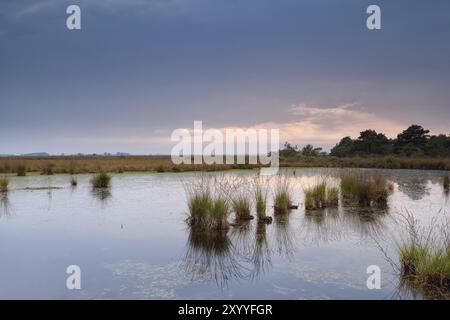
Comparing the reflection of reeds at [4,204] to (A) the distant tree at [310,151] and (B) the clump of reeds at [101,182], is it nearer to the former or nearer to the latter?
(B) the clump of reeds at [101,182]

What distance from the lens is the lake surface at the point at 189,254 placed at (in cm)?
476

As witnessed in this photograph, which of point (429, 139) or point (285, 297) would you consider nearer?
point (285, 297)

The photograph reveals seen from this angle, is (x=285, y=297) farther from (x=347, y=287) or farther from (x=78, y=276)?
(x=78, y=276)

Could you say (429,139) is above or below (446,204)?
above

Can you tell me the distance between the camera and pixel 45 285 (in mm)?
5012

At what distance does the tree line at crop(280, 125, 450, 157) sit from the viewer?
4181 centimetres

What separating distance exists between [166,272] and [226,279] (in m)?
0.85


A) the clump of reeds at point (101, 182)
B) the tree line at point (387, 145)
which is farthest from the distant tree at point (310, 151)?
the clump of reeds at point (101, 182)

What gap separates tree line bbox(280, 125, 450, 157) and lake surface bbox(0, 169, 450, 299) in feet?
111

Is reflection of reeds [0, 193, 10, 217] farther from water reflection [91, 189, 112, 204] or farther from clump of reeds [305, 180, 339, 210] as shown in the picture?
clump of reeds [305, 180, 339, 210]

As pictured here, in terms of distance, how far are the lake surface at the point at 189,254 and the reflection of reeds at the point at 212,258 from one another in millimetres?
14

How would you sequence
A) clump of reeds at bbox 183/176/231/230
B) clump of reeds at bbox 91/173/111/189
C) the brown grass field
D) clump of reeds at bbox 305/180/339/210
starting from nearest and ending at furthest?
clump of reeds at bbox 183/176/231/230 < clump of reeds at bbox 305/180/339/210 < clump of reeds at bbox 91/173/111/189 < the brown grass field

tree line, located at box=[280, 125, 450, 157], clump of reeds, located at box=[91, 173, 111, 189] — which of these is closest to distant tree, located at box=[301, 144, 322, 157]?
tree line, located at box=[280, 125, 450, 157]
